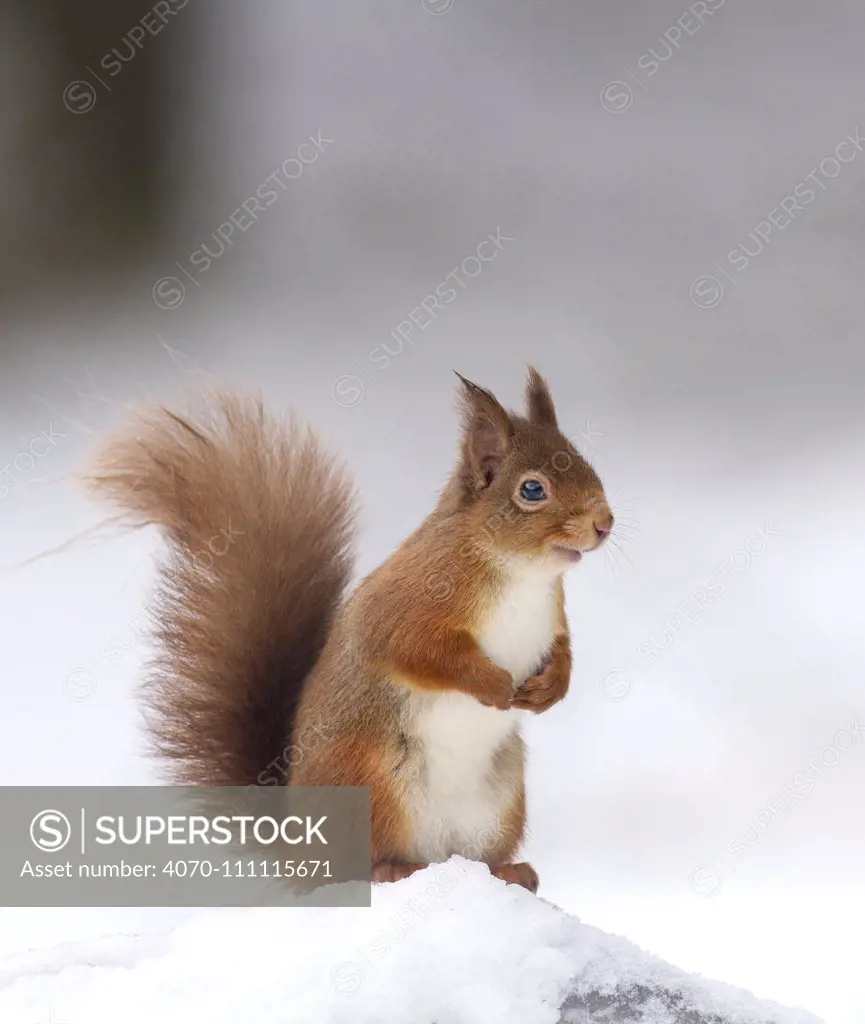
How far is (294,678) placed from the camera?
191 centimetres

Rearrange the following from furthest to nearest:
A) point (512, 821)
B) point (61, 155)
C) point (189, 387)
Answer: point (61, 155) < point (189, 387) < point (512, 821)

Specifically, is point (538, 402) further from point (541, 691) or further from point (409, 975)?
point (409, 975)

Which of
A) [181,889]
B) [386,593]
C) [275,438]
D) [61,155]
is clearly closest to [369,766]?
[386,593]

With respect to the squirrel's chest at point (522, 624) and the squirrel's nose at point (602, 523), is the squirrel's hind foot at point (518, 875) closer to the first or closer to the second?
the squirrel's chest at point (522, 624)

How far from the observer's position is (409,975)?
1529 mm

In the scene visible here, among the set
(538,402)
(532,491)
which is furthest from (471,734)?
(538,402)

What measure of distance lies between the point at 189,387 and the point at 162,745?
53 cm

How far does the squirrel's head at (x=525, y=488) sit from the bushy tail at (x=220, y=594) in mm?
363

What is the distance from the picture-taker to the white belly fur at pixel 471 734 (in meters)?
1.63

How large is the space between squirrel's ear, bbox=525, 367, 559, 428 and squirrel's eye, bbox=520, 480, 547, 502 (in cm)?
14

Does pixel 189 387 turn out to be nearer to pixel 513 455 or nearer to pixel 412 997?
pixel 513 455

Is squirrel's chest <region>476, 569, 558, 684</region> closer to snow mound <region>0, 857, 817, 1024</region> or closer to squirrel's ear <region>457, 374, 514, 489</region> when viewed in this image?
squirrel's ear <region>457, 374, 514, 489</region>

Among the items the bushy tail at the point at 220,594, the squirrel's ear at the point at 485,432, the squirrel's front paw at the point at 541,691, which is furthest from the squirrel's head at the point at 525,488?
the bushy tail at the point at 220,594

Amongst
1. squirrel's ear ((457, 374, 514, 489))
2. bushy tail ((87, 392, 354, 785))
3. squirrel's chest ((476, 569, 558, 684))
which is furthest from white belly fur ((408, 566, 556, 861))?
bushy tail ((87, 392, 354, 785))
